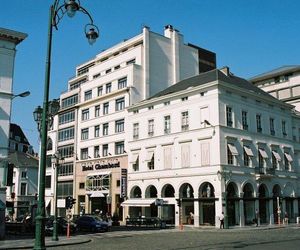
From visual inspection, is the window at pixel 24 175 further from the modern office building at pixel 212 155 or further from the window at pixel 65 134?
the modern office building at pixel 212 155

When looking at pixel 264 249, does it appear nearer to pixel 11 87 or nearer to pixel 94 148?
pixel 11 87

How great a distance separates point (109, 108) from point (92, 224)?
23863 millimetres

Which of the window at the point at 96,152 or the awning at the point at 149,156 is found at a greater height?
the window at the point at 96,152

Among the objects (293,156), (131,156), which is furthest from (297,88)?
(131,156)

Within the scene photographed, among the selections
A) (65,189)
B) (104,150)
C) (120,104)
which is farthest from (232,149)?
(65,189)

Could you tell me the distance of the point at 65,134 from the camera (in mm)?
68250

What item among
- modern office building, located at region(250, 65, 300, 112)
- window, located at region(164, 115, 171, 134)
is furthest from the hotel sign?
modern office building, located at region(250, 65, 300, 112)

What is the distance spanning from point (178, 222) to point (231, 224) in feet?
18.9

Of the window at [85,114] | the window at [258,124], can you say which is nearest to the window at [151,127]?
the window at [258,124]

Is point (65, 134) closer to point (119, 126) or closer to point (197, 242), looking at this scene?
point (119, 126)

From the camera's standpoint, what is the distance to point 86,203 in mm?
60312

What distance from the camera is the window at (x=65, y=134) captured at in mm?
66812

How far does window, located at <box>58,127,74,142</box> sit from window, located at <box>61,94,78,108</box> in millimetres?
4037

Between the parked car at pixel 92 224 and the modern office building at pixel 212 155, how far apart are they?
8.06 meters
